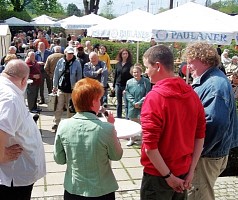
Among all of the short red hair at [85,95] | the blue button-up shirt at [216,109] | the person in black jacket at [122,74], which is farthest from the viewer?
the person in black jacket at [122,74]

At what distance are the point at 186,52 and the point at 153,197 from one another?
1266 mm

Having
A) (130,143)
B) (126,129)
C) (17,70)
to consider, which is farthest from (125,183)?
(17,70)

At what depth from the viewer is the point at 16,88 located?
8.62 feet

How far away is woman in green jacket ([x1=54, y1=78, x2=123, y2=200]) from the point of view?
2.57 m

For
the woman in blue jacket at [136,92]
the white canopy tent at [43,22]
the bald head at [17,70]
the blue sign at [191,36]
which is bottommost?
the woman in blue jacket at [136,92]

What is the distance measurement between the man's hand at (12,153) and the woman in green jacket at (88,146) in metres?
0.30

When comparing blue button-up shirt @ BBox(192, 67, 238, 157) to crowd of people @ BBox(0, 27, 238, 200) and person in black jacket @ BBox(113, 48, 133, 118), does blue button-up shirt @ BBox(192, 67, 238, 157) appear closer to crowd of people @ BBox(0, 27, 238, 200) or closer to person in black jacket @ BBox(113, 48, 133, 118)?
crowd of people @ BBox(0, 27, 238, 200)

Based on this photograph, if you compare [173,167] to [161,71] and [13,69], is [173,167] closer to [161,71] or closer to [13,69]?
[161,71]

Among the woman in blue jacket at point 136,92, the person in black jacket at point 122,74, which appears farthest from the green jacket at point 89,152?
the person in black jacket at point 122,74

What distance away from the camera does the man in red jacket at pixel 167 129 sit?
7.90ft

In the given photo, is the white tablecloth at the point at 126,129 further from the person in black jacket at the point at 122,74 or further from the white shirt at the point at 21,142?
the person in black jacket at the point at 122,74

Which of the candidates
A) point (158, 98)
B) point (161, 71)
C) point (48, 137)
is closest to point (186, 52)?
point (161, 71)

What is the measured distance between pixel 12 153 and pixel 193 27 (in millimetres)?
4423

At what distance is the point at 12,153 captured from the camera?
2588 millimetres
